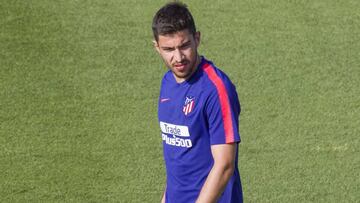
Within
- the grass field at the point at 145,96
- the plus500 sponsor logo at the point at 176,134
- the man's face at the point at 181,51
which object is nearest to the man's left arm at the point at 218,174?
the plus500 sponsor logo at the point at 176,134

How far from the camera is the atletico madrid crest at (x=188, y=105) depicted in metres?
4.59

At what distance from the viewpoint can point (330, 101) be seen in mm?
8727

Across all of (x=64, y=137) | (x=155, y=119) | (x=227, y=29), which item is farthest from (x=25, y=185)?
(x=227, y=29)

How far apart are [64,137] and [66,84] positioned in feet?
3.13

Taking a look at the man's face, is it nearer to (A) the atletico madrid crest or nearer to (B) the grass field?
(A) the atletico madrid crest

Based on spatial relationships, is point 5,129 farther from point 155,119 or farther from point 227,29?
point 227,29

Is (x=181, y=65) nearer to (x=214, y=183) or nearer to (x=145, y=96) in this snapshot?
(x=214, y=183)

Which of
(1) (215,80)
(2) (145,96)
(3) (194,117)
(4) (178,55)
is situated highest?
(4) (178,55)

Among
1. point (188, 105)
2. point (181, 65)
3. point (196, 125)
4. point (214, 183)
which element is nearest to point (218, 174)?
point (214, 183)

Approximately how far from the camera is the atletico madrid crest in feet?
15.1

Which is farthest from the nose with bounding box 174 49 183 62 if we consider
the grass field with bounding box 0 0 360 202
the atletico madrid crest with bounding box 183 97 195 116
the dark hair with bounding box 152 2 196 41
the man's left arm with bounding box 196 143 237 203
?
the grass field with bounding box 0 0 360 202

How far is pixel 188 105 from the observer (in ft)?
15.1

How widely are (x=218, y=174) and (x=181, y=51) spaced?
67 centimetres

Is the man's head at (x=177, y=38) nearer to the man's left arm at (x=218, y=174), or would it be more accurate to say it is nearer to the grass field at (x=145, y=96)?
the man's left arm at (x=218, y=174)
